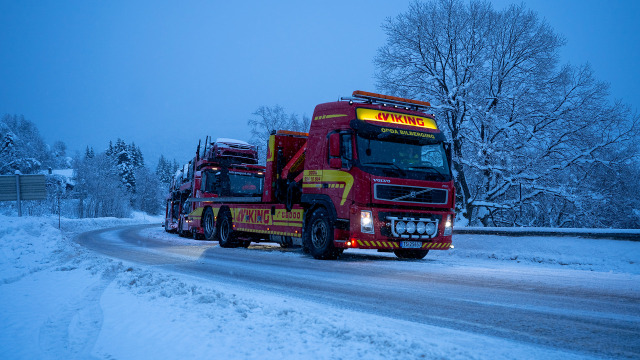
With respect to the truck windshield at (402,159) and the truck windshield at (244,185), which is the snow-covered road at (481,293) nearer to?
the truck windshield at (402,159)

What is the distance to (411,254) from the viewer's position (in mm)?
11969

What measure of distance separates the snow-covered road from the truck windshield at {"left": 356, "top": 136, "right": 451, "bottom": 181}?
1987 mm

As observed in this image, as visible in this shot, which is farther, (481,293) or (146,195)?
(146,195)

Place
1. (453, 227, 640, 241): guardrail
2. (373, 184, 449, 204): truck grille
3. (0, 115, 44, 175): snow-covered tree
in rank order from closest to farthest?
1. (373, 184, 449, 204): truck grille
2. (453, 227, 640, 241): guardrail
3. (0, 115, 44, 175): snow-covered tree

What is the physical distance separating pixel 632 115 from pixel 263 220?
15028 millimetres

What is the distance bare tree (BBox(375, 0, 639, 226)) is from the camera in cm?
1905

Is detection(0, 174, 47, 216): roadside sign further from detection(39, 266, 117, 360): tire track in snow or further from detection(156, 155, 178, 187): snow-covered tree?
detection(156, 155, 178, 187): snow-covered tree

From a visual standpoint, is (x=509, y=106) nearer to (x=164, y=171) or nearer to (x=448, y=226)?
(x=448, y=226)

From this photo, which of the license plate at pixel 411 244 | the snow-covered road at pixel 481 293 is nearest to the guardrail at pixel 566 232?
the snow-covered road at pixel 481 293

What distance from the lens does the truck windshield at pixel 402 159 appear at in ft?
32.8

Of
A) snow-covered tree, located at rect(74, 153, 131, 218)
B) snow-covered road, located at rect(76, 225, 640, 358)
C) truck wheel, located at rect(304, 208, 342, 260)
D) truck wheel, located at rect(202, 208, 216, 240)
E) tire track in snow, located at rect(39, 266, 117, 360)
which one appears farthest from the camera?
snow-covered tree, located at rect(74, 153, 131, 218)

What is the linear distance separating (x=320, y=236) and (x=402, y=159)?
8.48 ft

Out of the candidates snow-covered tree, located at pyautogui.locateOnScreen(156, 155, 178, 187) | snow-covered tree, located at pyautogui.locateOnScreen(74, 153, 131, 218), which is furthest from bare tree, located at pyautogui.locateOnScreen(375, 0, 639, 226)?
snow-covered tree, located at pyautogui.locateOnScreen(156, 155, 178, 187)

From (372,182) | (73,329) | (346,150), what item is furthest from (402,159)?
(73,329)
